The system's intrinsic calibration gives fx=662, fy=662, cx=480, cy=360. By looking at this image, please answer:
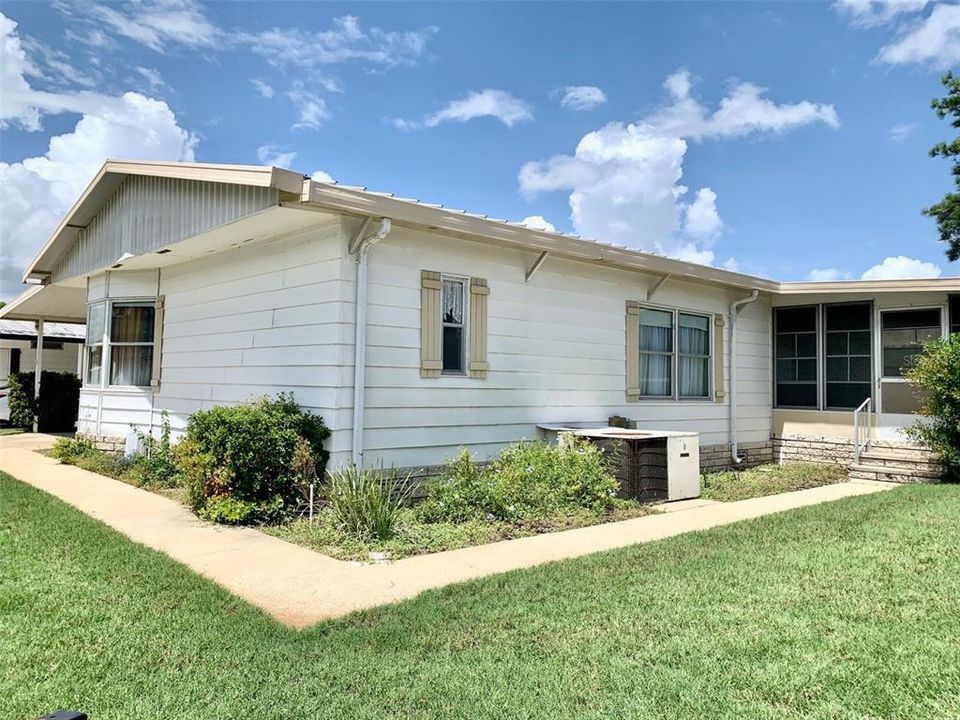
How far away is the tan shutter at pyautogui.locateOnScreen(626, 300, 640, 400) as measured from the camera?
10062mm

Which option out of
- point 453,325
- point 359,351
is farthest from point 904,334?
point 359,351

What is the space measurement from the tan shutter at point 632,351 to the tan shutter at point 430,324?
3.64 m

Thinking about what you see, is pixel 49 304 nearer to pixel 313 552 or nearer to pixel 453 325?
pixel 453 325

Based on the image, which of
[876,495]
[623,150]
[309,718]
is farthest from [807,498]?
[623,150]

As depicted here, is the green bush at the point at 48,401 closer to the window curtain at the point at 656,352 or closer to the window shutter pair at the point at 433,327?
the window shutter pair at the point at 433,327

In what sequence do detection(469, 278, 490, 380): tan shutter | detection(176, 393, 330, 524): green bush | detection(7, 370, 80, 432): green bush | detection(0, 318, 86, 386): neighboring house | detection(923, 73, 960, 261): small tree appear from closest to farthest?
detection(176, 393, 330, 524): green bush, detection(469, 278, 490, 380): tan shutter, detection(7, 370, 80, 432): green bush, detection(923, 73, 960, 261): small tree, detection(0, 318, 86, 386): neighboring house

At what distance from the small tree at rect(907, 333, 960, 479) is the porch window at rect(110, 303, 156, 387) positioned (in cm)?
1229

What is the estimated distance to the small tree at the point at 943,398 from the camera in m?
9.73

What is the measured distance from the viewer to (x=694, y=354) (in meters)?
11.2

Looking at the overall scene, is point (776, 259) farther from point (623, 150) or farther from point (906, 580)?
point (906, 580)

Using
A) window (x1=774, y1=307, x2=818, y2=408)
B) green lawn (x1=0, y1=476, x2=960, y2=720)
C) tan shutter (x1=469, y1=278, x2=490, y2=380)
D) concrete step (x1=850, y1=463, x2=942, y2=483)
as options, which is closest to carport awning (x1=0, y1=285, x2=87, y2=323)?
tan shutter (x1=469, y1=278, x2=490, y2=380)

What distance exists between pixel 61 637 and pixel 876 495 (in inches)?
351

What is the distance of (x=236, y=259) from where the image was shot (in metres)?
8.86

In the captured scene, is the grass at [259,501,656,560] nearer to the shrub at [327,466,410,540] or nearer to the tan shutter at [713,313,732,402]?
the shrub at [327,466,410,540]
